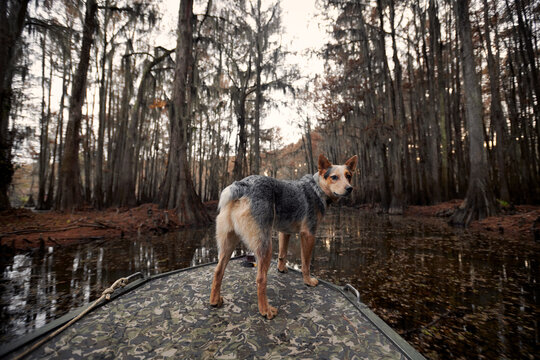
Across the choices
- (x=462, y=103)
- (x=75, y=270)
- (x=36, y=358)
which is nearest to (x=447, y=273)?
(x=36, y=358)

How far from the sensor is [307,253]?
104 inches

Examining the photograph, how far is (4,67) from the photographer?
6719 millimetres

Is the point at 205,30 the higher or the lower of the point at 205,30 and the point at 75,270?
the higher

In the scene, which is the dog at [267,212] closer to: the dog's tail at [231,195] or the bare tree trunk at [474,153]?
the dog's tail at [231,195]

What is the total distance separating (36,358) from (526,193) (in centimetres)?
1809

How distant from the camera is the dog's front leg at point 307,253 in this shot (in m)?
2.61

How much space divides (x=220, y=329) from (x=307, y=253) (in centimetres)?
129

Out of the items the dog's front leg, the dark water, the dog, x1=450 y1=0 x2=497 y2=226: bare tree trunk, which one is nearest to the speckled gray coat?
the dog

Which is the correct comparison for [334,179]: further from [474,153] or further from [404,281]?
[474,153]

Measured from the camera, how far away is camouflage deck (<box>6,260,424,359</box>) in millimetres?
1508

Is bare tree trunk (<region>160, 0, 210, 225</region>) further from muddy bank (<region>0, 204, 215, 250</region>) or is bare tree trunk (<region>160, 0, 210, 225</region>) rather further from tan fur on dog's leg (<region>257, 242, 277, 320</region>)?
tan fur on dog's leg (<region>257, 242, 277, 320</region>)

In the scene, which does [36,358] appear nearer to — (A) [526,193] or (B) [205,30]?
(B) [205,30]

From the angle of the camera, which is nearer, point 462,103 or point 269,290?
point 269,290

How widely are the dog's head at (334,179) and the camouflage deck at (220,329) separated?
46.5 inches
